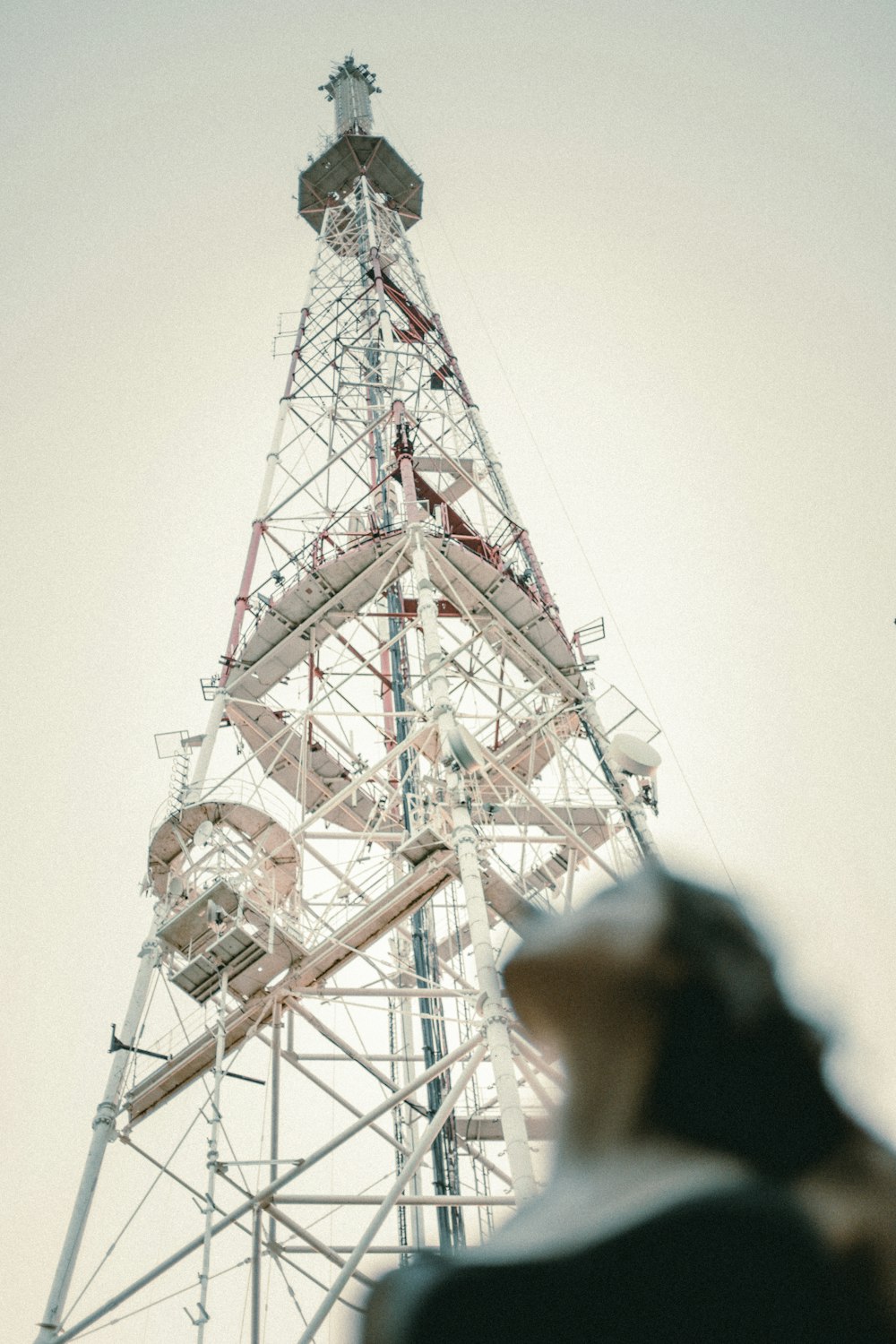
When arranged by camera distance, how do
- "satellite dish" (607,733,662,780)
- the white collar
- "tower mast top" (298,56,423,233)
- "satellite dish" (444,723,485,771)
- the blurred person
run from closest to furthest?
the blurred person
the white collar
"satellite dish" (444,723,485,771)
"satellite dish" (607,733,662,780)
"tower mast top" (298,56,423,233)

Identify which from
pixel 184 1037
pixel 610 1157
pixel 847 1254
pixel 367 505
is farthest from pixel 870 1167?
pixel 367 505

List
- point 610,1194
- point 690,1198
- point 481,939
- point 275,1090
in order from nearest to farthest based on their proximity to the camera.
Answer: point 690,1198
point 610,1194
point 481,939
point 275,1090

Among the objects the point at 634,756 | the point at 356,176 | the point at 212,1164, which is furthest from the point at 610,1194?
the point at 356,176

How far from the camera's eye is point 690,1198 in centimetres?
248

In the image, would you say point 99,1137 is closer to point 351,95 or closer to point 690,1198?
point 690,1198

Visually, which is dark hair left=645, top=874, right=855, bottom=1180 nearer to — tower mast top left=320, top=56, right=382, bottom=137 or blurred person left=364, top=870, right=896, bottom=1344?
blurred person left=364, top=870, right=896, bottom=1344

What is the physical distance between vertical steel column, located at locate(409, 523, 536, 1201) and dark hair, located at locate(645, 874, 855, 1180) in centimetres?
635

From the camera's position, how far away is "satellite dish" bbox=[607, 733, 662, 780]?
15.3 meters

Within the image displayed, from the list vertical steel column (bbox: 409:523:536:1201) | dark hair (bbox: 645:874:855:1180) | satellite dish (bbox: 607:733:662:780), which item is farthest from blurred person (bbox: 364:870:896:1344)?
satellite dish (bbox: 607:733:662:780)

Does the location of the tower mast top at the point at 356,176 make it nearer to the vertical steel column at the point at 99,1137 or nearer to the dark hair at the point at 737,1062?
the vertical steel column at the point at 99,1137

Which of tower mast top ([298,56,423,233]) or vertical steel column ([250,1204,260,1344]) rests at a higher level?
tower mast top ([298,56,423,233])

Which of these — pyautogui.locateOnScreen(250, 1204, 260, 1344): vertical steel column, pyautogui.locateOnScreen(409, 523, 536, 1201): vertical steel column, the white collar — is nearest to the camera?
the white collar

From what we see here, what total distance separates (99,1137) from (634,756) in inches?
363

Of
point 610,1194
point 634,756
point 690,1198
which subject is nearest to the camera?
point 690,1198
